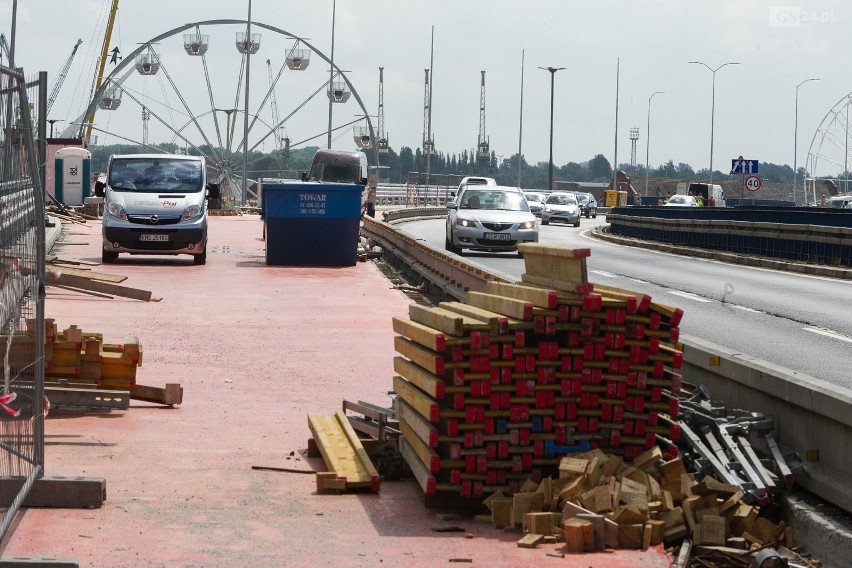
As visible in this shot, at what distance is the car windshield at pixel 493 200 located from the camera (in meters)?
36.7

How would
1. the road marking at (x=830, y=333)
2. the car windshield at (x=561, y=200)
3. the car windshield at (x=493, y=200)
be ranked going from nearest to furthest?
the road marking at (x=830, y=333) < the car windshield at (x=493, y=200) < the car windshield at (x=561, y=200)

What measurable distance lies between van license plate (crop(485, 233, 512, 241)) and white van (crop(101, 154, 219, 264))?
7.15m

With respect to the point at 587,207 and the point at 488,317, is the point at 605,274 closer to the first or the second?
the point at 488,317

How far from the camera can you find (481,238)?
34812mm

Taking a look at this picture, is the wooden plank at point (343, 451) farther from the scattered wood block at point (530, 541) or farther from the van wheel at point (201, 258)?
the van wheel at point (201, 258)

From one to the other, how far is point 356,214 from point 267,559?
81.1ft

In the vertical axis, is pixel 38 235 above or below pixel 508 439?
above

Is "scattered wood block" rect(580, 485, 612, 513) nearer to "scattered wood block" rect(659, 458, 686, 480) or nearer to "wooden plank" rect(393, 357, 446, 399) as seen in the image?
"scattered wood block" rect(659, 458, 686, 480)

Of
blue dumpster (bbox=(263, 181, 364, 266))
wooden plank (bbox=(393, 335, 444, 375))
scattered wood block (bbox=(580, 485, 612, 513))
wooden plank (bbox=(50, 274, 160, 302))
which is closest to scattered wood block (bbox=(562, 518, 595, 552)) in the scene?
scattered wood block (bbox=(580, 485, 612, 513))

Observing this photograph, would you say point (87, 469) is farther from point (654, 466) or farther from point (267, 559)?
point (654, 466)

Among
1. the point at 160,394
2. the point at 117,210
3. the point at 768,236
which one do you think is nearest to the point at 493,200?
the point at 768,236

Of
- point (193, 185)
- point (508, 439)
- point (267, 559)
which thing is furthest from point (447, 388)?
point (193, 185)

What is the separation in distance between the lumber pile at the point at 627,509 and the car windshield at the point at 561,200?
60948 mm

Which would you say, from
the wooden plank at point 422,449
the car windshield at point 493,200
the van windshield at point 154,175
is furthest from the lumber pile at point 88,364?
the car windshield at point 493,200
